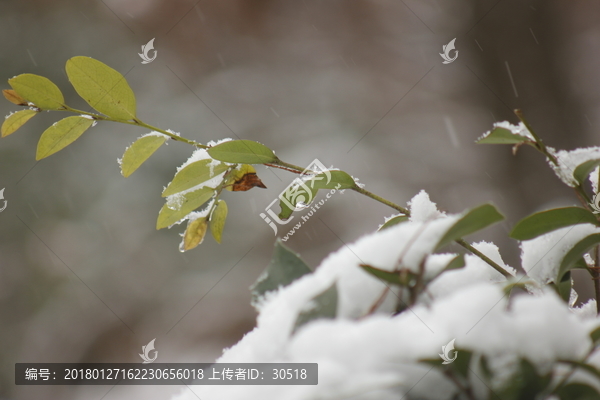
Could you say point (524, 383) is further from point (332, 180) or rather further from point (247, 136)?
point (247, 136)

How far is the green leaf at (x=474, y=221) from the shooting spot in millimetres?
202

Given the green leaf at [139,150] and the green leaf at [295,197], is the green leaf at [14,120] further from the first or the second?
the green leaf at [295,197]

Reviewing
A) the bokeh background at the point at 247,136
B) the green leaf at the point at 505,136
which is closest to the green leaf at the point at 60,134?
the green leaf at the point at 505,136

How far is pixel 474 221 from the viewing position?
21 centimetres

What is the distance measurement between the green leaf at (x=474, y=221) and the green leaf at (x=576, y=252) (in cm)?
11

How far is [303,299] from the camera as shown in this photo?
0.21 meters

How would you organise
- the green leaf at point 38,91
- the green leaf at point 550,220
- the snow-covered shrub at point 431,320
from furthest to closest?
the green leaf at point 38,91, the green leaf at point 550,220, the snow-covered shrub at point 431,320

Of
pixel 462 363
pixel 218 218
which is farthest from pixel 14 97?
pixel 462 363

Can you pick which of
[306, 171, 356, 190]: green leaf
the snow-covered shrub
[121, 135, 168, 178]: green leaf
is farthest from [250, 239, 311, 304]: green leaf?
[121, 135, 168, 178]: green leaf

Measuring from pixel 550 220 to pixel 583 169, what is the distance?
56 millimetres

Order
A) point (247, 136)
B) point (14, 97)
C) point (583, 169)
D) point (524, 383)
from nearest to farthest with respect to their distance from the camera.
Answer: point (524, 383)
point (583, 169)
point (14, 97)
point (247, 136)

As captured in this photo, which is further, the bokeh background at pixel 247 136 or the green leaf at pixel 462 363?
the bokeh background at pixel 247 136

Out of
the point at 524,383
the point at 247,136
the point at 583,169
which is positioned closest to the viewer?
the point at 524,383

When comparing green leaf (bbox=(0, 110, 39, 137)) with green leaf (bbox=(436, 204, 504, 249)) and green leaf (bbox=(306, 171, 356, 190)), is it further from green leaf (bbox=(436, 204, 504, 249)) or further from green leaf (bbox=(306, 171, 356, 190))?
Answer: green leaf (bbox=(436, 204, 504, 249))
